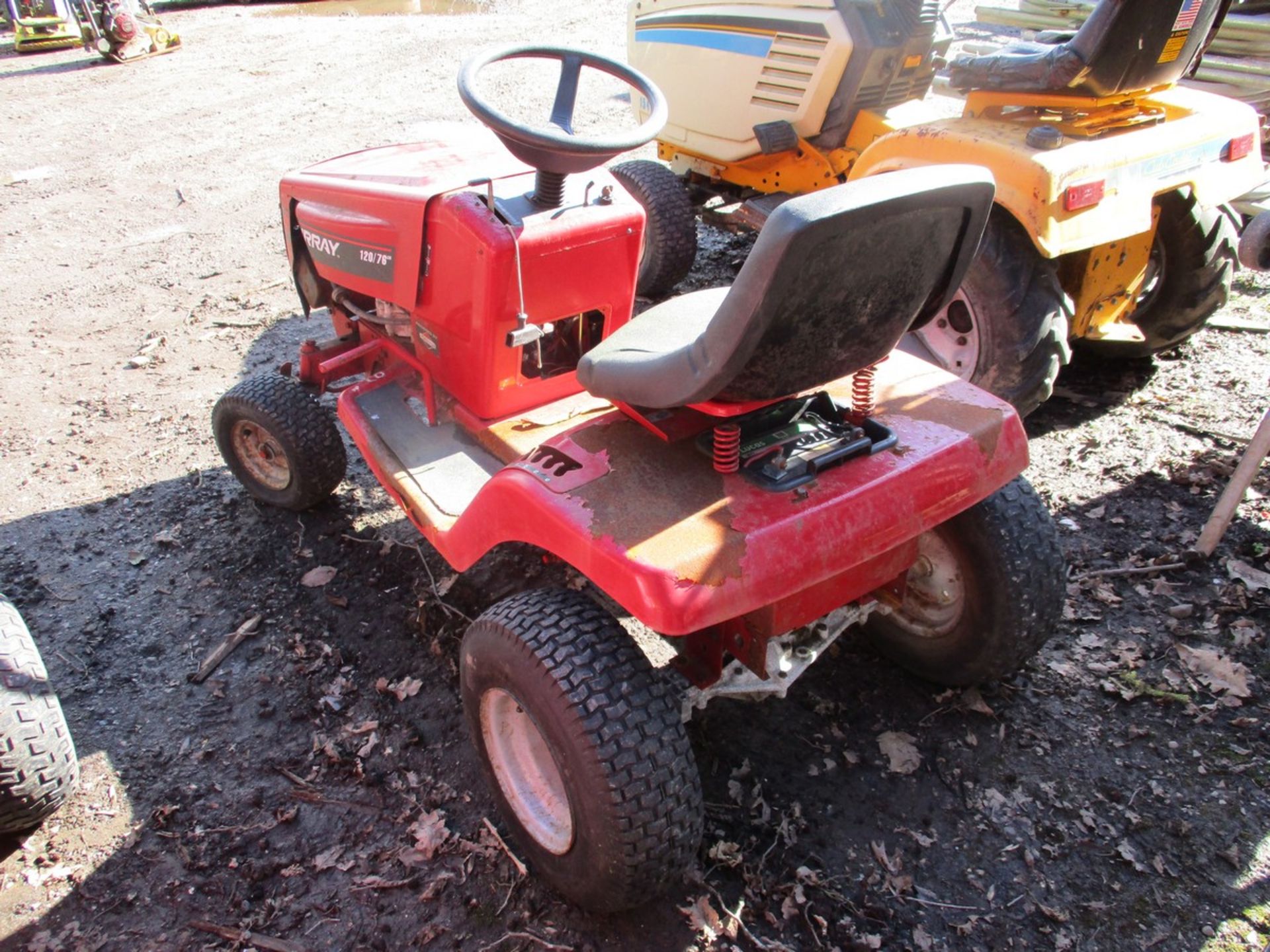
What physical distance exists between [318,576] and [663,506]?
1.69 metres

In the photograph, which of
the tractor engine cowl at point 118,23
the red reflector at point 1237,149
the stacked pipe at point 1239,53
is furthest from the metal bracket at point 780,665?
the tractor engine cowl at point 118,23

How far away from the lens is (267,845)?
2.29 m

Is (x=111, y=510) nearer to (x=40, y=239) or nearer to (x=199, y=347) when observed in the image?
(x=199, y=347)

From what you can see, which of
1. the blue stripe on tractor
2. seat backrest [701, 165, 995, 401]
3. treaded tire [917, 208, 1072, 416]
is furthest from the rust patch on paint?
the blue stripe on tractor

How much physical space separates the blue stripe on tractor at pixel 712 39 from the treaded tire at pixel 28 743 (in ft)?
12.8

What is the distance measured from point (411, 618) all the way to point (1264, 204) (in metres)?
4.64

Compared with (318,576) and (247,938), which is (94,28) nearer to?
(318,576)

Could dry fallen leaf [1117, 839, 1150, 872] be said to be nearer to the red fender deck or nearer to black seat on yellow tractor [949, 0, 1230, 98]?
the red fender deck

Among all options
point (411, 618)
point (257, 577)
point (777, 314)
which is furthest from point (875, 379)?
point (257, 577)

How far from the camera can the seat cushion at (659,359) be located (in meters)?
1.77

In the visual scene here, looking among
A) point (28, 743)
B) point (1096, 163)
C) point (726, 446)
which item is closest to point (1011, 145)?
point (1096, 163)

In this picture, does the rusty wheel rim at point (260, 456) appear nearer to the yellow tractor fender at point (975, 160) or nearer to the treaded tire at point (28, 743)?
the treaded tire at point (28, 743)

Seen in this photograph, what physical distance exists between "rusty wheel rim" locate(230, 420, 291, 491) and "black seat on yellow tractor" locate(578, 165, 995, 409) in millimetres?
1800

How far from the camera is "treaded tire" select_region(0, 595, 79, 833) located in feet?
7.10
